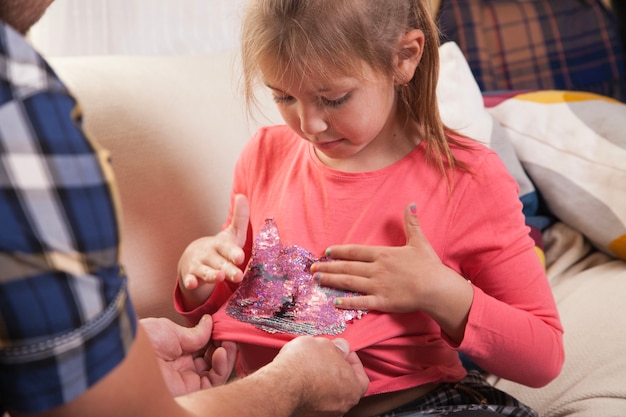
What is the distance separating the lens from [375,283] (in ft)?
3.27

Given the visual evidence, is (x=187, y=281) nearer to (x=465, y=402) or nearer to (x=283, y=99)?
(x=283, y=99)

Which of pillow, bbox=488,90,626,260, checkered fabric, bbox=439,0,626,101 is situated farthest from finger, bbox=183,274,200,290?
checkered fabric, bbox=439,0,626,101

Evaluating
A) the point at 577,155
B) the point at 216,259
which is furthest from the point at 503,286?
the point at 577,155

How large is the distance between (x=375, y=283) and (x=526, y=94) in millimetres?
1035

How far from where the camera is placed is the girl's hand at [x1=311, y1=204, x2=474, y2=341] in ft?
3.18

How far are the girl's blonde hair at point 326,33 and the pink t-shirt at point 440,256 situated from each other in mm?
68

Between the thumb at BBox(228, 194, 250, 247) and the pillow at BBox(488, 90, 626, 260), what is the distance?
88 cm

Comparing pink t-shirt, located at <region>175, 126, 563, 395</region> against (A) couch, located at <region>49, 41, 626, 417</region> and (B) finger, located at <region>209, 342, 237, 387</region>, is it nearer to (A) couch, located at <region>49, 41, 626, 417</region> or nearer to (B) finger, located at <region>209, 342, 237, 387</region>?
(B) finger, located at <region>209, 342, 237, 387</region>

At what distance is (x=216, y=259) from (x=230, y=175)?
1.15 feet

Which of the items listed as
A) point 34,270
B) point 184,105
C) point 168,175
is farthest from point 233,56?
point 34,270

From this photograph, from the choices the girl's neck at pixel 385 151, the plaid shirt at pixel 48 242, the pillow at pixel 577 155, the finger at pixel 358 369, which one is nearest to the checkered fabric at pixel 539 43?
the pillow at pixel 577 155

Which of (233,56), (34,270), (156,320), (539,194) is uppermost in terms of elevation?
(34,270)

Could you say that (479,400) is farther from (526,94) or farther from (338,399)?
(526,94)

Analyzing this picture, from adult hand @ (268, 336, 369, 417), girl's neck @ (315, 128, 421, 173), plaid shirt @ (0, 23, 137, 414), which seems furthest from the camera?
girl's neck @ (315, 128, 421, 173)
